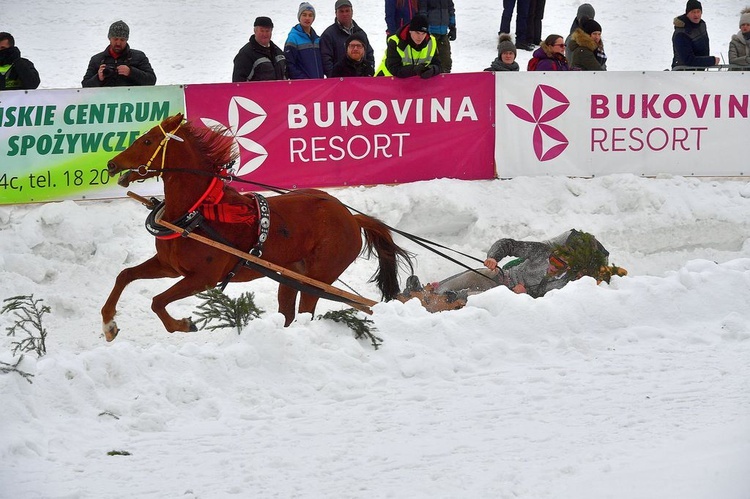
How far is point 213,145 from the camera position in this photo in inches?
319

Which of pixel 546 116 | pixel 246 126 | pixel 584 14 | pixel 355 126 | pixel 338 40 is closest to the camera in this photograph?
pixel 246 126

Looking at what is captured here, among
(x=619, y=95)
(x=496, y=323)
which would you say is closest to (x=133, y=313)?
(x=496, y=323)

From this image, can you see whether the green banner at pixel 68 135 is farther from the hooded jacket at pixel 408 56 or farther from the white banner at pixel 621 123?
the white banner at pixel 621 123

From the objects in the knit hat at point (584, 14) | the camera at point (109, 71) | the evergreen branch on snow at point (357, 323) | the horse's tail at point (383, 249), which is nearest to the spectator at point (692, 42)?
the knit hat at point (584, 14)

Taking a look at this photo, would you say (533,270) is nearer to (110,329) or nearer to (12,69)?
(110,329)

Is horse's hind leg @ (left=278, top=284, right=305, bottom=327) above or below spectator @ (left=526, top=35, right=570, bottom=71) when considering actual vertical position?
below

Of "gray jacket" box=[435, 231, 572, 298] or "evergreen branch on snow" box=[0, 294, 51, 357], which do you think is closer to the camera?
"evergreen branch on snow" box=[0, 294, 51, 357]

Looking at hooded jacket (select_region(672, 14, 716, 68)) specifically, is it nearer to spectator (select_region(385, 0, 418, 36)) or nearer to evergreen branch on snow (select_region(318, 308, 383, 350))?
spectator (select_region(385, 0, 418, 36))

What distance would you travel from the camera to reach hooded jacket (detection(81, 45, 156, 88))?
11062 mm

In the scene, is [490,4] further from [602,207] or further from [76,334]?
[76,334]

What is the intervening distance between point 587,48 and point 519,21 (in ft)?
15.5

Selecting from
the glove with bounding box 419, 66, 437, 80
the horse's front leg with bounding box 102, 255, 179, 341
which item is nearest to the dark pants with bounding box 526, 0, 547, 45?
the glove with bounding box 419, 66, 437, 80

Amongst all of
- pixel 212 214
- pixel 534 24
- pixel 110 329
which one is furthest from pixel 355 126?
pixel 534 24

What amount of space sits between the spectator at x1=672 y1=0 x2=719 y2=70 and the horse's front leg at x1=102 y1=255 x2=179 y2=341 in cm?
806
